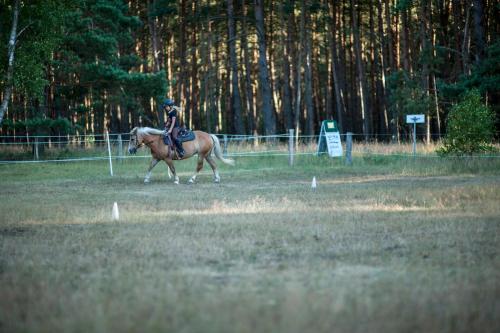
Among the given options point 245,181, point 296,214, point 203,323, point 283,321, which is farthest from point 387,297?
point 245,181

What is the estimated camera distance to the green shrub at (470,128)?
72.6ft

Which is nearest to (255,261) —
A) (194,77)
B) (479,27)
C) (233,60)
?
(479,27)

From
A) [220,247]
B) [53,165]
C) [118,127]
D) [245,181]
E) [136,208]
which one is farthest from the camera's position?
[118,127]

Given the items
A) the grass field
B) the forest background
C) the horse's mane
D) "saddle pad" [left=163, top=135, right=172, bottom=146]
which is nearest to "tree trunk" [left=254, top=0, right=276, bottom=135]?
the forest background

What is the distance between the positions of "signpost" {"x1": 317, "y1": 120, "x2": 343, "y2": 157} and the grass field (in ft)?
38.4

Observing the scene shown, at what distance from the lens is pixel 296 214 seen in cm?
1120

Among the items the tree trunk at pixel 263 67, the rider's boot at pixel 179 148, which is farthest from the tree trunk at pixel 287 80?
the rider's boot at pixel 179 148

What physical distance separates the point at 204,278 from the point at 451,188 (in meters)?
9.95

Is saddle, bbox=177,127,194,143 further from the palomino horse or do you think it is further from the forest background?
the forest background

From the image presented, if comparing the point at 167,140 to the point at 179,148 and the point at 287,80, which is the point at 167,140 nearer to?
the point at 179,148

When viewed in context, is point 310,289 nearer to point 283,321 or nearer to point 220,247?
point 283,321

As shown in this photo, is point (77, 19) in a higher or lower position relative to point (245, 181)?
higher

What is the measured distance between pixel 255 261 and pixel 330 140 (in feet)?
68.2

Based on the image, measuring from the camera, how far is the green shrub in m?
22.1
